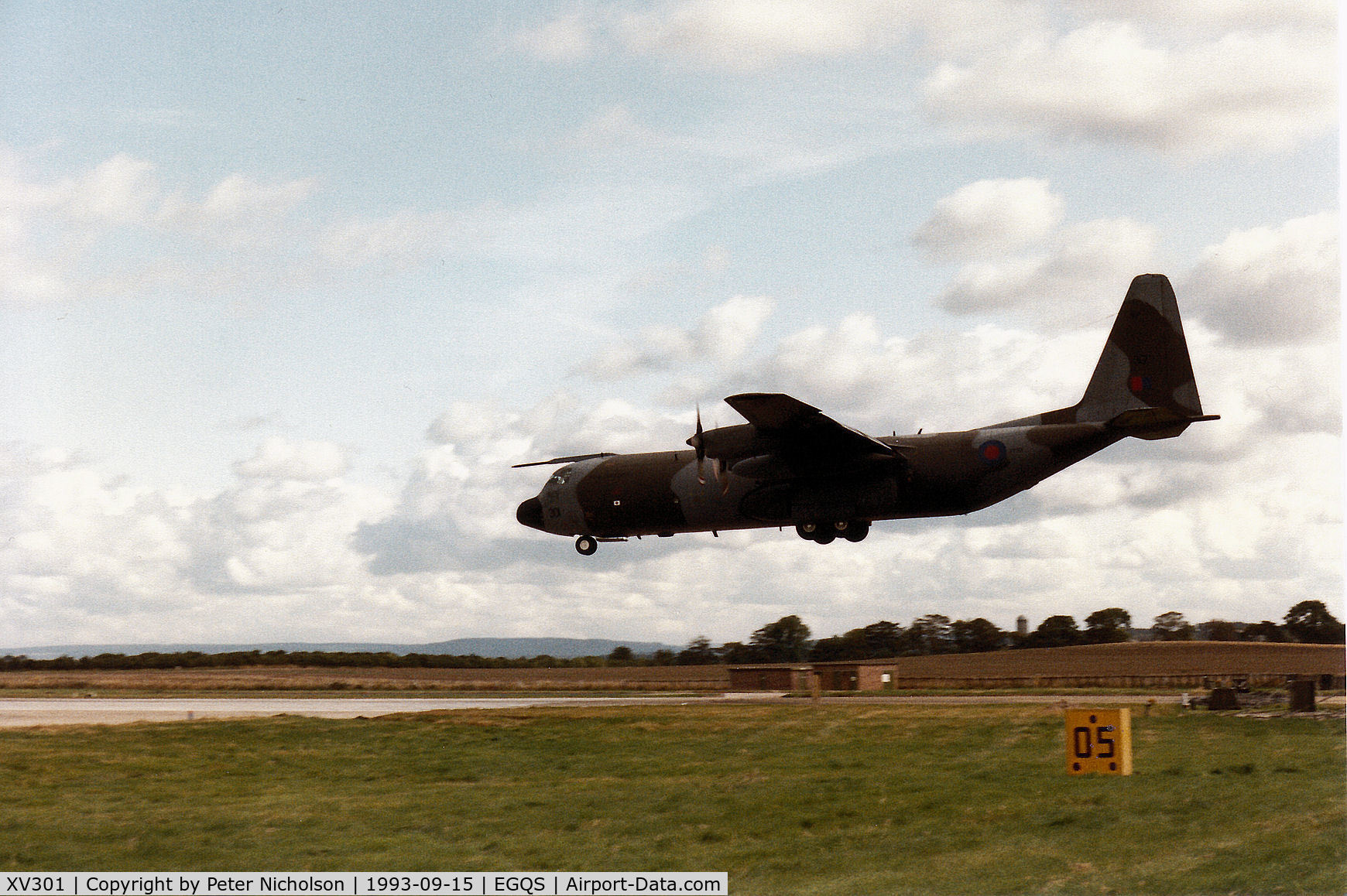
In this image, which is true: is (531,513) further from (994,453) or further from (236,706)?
(236,706)

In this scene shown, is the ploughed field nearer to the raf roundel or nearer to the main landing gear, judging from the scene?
the main landing gear

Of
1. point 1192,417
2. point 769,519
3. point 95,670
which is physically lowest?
point 95,670

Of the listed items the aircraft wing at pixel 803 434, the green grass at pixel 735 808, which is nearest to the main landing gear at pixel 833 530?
the aircraft wing at pixel 803 434

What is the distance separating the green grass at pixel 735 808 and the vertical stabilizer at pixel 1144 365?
414 inches

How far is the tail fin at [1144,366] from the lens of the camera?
128 feet

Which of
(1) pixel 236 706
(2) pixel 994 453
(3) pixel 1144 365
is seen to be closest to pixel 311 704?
(1) pixel 236 706

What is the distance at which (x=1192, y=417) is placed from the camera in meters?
38.1

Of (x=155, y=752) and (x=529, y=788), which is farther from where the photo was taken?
(x=155, y=752)

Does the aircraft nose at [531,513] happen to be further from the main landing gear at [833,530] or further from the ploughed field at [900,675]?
the ploughed field at [900,675]

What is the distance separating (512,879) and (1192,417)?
86.3 ft

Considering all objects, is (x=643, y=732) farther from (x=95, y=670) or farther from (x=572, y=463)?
(x=95, y=670)

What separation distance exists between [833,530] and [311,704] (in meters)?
40.7

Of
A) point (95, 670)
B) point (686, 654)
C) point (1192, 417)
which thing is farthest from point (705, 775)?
point (95, 670)

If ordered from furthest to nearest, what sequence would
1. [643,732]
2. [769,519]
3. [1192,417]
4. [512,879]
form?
1. [643,732]
2. [769,519]
3. [1192,417]
4. [512,879]
